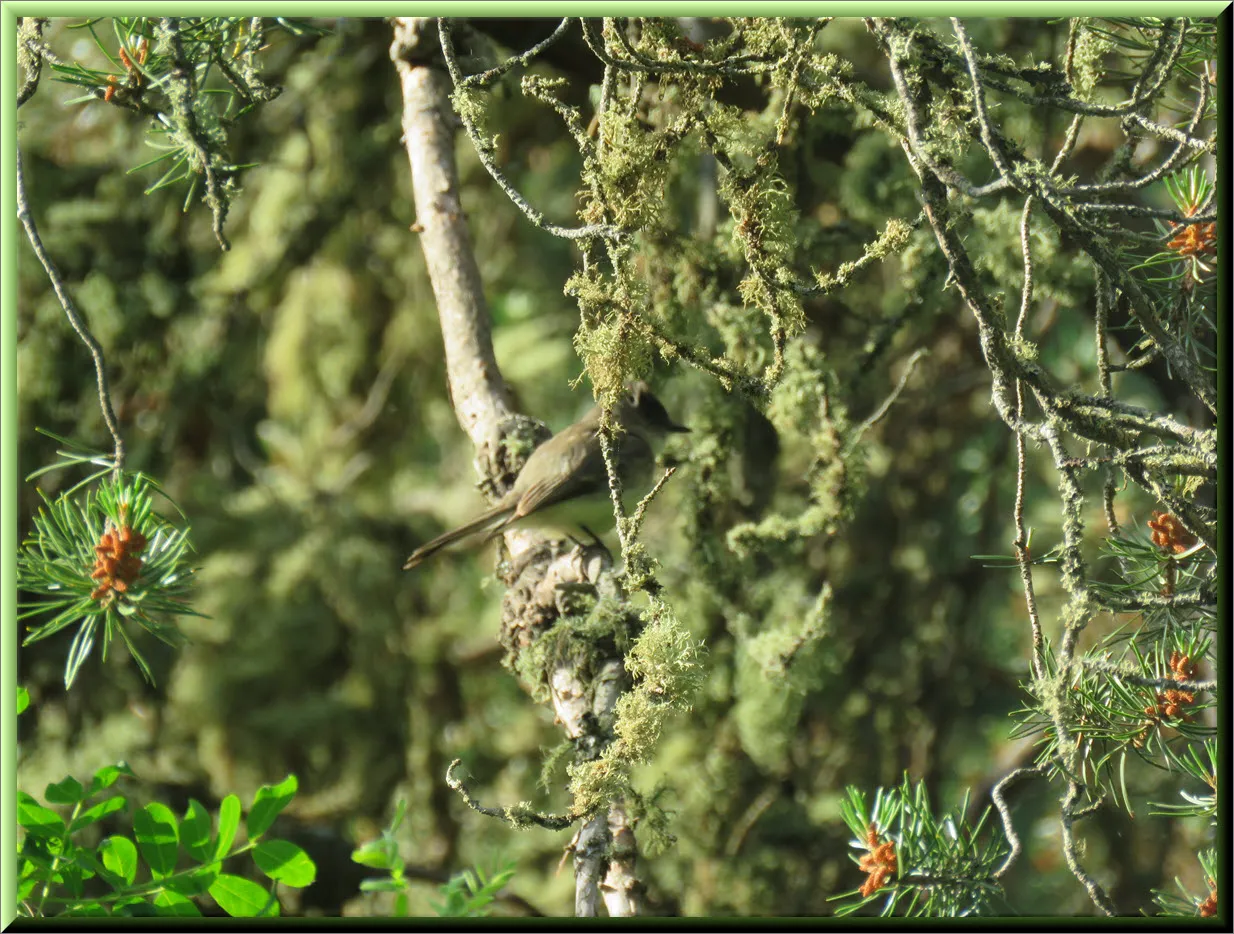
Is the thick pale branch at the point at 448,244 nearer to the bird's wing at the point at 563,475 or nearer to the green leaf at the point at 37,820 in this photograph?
the bird's wing at the point at 563,475

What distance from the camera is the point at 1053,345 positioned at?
17.0 ft

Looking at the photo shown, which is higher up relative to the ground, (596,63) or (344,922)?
(596,63)

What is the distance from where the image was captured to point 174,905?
5.69 feet

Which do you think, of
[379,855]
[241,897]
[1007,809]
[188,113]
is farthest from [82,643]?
[1007,809]

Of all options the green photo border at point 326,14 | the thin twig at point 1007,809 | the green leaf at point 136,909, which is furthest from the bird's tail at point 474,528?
the thin twig at point 1007,809

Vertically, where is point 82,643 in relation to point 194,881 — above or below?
above

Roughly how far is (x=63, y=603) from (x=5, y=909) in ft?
1.66

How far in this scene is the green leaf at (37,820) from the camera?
1.74 meters

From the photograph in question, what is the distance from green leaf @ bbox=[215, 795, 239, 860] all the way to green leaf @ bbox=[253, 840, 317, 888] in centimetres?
6

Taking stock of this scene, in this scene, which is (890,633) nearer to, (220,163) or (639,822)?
(639,822)

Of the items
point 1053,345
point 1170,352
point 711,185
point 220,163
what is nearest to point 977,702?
point 1053,345

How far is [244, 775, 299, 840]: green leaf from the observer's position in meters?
1.85

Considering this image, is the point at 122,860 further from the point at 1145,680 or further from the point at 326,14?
the point at 1145,680

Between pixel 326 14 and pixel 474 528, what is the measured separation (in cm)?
141
